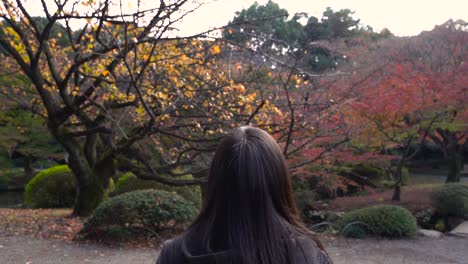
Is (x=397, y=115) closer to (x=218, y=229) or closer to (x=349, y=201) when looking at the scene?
(x=349, y=201)

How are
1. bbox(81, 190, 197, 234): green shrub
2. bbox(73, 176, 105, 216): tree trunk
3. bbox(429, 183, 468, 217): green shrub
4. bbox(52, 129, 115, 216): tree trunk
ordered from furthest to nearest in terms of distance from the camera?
1. bbox(429, 183, 468, 217): green shrub
2. bbox(73, 176, 105, 216): tree trunk
3. bbox(52, 129, 115, 216): tree trunk
4. bbox(81, 190, 197, 234): green shrub

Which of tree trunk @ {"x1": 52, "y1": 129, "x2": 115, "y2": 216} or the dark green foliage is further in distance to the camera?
tree trunk @ {"x1": 52, "y1": 129, "x2": 115, "y2": 216}

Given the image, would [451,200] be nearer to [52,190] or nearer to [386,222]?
[386,222]

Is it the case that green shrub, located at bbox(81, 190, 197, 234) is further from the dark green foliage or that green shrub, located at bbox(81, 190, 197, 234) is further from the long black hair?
the long black hair

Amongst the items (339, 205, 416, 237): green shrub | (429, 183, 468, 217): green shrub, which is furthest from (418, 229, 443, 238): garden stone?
(429, 183, 468, 217): green shrub

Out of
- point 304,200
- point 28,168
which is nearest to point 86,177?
point 304,200

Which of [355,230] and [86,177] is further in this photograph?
[86,177]

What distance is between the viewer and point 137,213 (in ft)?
25.0

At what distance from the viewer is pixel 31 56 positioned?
755 centimetres

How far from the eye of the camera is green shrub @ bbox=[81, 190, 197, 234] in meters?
7.57

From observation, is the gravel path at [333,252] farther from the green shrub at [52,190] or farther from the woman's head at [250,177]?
the woman's head at [250,177]

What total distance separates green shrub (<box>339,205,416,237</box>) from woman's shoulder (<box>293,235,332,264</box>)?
26.1ft

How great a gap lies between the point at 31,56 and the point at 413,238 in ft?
24.1

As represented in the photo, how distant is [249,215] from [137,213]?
21.5 feet
